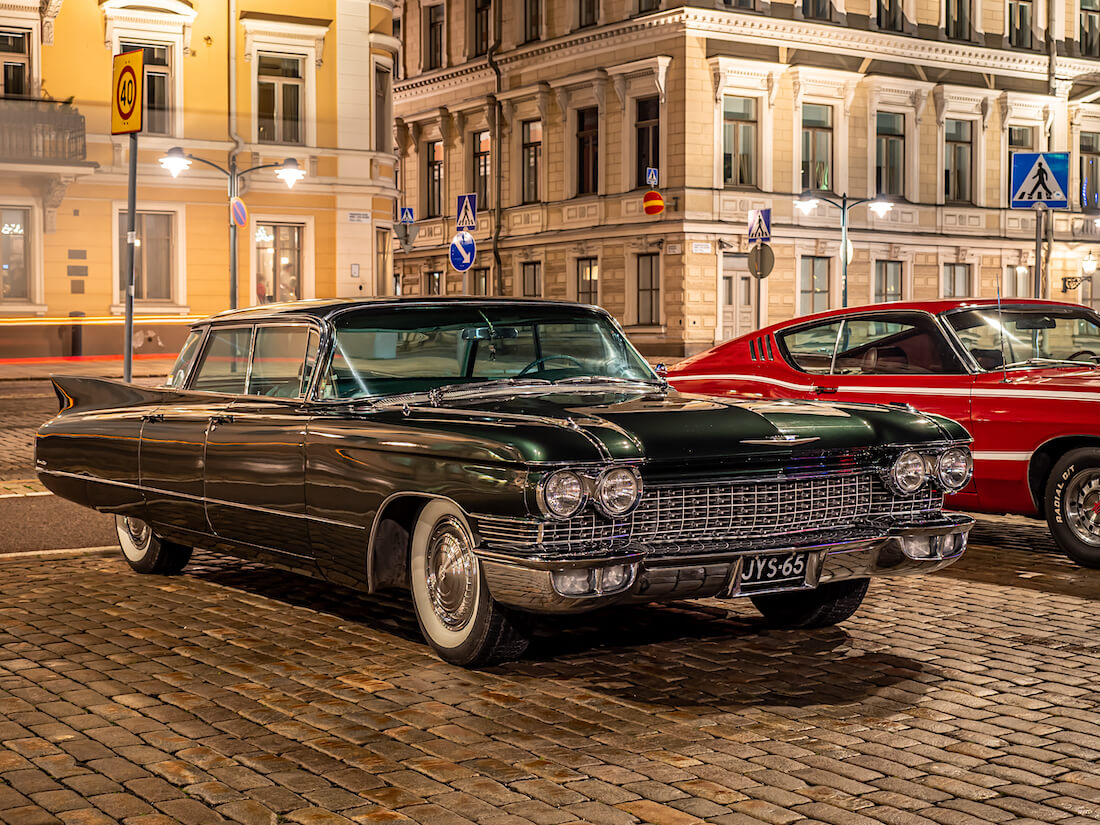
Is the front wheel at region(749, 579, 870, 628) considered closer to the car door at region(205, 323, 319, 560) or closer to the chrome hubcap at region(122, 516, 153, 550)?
the car door at region(205, 323, 319, 560)

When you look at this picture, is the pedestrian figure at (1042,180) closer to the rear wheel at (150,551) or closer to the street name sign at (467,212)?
the rear wheel at (150,551)

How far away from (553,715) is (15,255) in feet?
112

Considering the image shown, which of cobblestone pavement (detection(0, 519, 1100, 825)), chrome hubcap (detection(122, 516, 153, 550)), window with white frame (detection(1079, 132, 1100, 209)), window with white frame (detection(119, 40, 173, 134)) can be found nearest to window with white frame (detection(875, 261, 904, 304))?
window with white frame (detection(1079, 132, 1100, 209))

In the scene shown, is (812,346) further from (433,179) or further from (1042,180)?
(433,179)

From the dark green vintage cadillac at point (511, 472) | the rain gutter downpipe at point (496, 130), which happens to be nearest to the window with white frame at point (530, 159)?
the rain gutter downpipe at point (496, 130)

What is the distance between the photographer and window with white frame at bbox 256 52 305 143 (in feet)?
131

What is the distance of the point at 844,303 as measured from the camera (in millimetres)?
46562

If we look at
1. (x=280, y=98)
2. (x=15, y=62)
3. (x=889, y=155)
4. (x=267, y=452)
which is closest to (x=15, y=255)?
(x=15, y=62)

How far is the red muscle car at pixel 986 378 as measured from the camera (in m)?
9.41

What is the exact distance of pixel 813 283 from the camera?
154 ft

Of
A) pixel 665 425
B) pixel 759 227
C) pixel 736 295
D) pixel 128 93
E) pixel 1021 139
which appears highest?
pixel 1021 139

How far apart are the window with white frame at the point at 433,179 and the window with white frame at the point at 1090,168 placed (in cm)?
2212

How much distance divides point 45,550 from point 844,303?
127 ft

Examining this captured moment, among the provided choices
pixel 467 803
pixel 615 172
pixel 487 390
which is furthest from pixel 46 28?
pixel 467 803
